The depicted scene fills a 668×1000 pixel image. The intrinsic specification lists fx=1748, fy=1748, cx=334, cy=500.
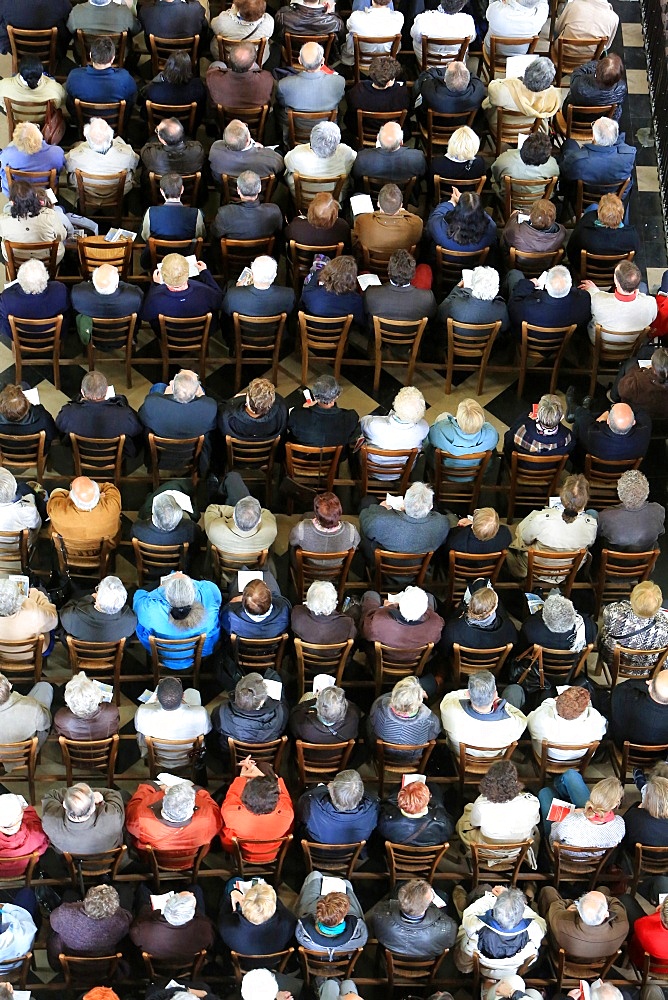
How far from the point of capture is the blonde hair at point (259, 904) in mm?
10584

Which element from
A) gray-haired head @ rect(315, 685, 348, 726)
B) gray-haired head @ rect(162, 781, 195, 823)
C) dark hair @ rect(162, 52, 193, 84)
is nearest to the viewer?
gray-haired head @ rect(162, 781, 195, 823)

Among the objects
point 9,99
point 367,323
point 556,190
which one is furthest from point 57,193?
point 556,190

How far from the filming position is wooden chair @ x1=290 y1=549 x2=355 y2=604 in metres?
12.4

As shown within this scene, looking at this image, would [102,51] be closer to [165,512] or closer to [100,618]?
[165,512]

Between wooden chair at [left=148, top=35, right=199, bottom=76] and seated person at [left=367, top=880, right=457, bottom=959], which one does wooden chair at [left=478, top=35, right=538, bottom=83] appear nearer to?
wooden chair at [left=148, top=35, right=199, bottom=76]

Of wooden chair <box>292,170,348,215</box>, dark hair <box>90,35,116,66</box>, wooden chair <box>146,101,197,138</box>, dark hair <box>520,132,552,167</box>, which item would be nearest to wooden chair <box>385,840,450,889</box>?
wooden chair <box>292,170,348,215</box>

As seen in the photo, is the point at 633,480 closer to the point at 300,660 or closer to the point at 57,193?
the point at 300,660

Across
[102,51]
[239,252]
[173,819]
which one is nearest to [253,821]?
[173,819]

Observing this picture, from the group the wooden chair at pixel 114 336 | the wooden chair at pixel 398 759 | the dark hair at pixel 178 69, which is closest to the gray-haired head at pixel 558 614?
the wooden chair at pixel 398 759

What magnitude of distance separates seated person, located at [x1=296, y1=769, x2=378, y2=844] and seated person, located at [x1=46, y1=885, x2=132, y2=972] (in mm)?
1341

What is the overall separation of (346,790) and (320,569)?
2049 millimetres

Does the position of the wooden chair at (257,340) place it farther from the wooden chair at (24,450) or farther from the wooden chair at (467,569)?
the wooden chair at (467,569)

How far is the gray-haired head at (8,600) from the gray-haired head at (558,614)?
142 inches

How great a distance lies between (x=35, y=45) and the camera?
50.6ft
